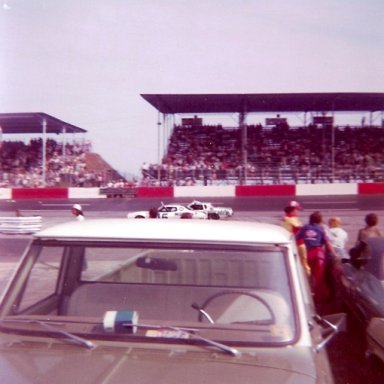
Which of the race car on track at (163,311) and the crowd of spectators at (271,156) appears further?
the crowd of spectators at (271,156)

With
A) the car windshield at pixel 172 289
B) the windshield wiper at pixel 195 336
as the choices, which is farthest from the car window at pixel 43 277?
the windshield wiper at pixel 195 336

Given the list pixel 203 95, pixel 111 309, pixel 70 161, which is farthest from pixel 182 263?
pixel 70 161

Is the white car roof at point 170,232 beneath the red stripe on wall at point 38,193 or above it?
above

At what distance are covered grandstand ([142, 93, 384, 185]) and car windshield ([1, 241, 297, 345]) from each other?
81.8ft

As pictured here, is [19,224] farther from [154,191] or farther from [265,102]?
[265,102]

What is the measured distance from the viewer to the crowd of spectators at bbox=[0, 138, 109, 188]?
32.8 m

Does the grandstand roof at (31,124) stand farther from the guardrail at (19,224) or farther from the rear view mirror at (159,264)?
the rear view mirror at (159,264)

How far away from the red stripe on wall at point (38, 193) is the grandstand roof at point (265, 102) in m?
6.42

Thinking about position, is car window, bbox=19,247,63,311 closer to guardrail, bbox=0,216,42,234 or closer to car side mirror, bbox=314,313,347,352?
car side mirror, bbox=314,313,347,352

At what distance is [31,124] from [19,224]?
25399mm

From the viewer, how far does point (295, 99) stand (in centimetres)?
3148

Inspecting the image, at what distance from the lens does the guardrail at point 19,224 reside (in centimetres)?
1597

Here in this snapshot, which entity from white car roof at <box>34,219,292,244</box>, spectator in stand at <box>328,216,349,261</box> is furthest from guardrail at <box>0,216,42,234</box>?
white car roof at <box>34,219,292,244</box>

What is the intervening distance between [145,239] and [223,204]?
2239 centimetres
